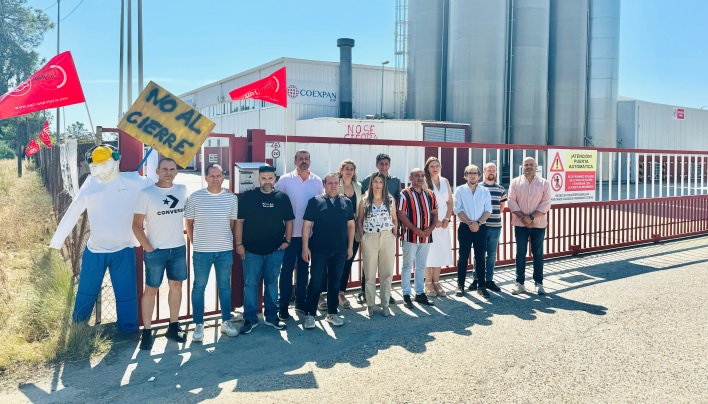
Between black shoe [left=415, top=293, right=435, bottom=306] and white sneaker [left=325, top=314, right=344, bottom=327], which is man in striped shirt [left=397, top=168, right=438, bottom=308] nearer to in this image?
black shoe [left=415, top=293, right=435, bottom=306]

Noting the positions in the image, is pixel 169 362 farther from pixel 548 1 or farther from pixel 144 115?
pixel 548 1

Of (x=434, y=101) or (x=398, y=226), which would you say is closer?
(x=398, y=226)

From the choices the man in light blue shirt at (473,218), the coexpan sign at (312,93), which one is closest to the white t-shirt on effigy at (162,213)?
the man in light blue shirt at (473,218)

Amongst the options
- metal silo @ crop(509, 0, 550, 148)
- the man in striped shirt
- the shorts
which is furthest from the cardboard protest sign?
metal silo @ crop(509, 0, 550, 148)

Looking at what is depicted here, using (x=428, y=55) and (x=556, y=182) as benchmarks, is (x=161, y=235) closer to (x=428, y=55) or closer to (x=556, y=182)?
(x=556, y=182)

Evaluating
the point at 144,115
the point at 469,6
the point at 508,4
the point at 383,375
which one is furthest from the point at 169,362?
the point at 508,4

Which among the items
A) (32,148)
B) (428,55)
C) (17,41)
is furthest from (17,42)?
(428,55)

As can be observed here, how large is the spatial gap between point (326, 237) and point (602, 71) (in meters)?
31.2

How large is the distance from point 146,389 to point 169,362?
22.8 inches

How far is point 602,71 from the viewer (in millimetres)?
31953

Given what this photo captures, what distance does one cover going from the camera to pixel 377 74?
34.7 meters

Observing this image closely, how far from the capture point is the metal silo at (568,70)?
3069 centimetres

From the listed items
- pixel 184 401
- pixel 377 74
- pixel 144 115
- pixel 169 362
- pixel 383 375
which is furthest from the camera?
pixel 377 74

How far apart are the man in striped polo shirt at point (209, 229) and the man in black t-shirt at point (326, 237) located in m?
0.83
